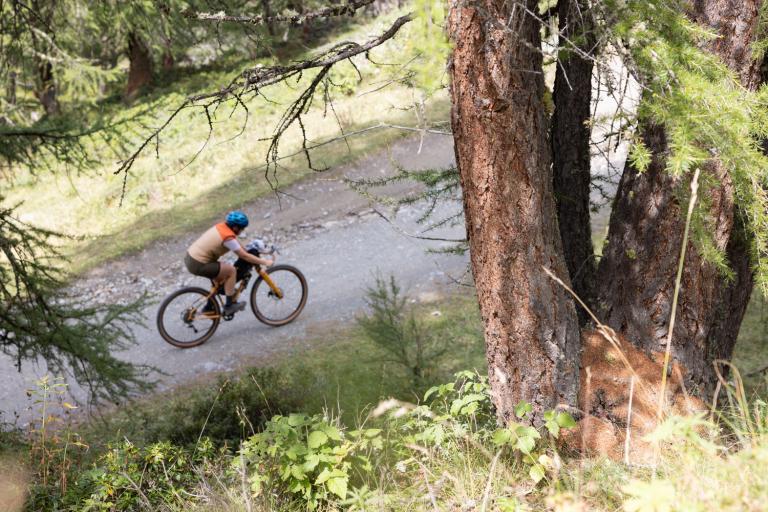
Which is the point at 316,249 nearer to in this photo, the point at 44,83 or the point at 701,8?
the point at 701,8

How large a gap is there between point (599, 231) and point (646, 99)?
30.4 feet

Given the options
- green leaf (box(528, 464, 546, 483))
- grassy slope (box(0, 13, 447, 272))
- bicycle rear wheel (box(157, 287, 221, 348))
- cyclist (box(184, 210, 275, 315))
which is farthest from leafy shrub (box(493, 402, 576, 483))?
grassy slope (box(0, 13, 447, 272))

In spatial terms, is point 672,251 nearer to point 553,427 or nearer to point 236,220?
point 553,427

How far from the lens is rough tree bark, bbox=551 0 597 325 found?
15.6 feet

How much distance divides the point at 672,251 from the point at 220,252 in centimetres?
620

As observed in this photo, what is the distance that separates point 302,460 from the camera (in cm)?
375

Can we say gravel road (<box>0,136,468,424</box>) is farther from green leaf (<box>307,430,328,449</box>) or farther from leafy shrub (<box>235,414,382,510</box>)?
green leaf (<box>307,430,328,449</box>)

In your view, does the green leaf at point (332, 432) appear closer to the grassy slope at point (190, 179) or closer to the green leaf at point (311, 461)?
the green leaf at point (311, 461)

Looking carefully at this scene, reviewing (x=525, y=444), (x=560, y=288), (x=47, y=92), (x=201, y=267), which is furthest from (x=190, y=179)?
(x=525, y=444)

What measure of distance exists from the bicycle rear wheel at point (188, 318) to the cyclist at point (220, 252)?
1.12 feet

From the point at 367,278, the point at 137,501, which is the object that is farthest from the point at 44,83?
the point at 137,501

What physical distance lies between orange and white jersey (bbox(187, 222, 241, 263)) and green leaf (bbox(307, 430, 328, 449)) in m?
5.20

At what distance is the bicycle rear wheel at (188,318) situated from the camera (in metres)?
9.40

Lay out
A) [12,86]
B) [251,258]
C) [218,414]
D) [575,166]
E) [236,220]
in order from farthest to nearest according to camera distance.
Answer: [12,86] → [251,258] → [236,220] → [218,414] → [575,166]
